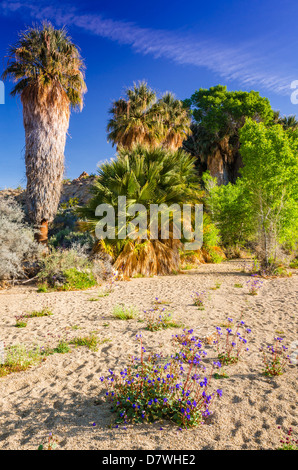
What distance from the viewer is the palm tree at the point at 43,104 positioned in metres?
10.8

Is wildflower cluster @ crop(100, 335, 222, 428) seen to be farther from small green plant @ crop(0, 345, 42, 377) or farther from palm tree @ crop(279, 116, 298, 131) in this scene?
palm tree @ crop(279, 116, 298, 131)

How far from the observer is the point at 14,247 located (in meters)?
9.69

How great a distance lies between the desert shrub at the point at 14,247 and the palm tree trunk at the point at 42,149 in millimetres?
716

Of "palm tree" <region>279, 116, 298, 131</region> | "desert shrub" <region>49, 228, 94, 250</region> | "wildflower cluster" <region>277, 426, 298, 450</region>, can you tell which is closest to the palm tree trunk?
"desert shrub" <region>49, 228, 94, 250</region>

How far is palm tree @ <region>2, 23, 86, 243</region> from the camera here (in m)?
10.8

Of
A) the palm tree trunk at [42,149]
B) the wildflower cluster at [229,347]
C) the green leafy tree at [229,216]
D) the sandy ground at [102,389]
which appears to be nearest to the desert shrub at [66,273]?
the sandy ground at [102,389]

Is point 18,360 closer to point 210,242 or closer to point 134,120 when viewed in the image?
point 210,242

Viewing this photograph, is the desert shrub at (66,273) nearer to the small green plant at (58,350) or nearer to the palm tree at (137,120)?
the small green plant at (58,350)

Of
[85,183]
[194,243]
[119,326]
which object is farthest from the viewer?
[85,183]

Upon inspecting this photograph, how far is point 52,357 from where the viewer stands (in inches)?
160

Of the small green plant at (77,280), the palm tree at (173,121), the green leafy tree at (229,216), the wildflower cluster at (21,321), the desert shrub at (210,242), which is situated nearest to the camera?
the wildflower cluster at (21,321)

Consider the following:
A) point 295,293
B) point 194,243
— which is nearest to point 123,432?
point 295,293

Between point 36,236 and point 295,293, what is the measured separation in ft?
30.5

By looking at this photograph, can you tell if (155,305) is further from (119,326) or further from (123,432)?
(123,432)
